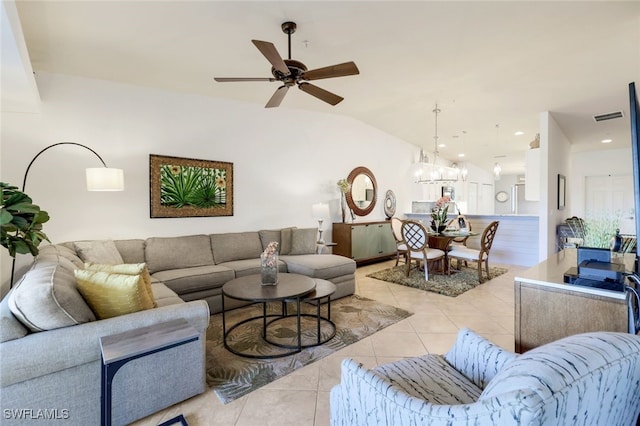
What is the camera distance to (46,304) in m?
1.56

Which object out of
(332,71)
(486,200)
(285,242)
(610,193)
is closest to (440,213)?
(285,242)

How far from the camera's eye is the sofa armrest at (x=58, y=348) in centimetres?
146

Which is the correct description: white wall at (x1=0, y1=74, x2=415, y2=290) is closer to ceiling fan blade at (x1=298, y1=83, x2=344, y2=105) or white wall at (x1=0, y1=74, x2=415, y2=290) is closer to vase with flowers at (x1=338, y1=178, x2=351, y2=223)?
vase with flowers at (x1=338, y1=178, x2=351, y2=223)

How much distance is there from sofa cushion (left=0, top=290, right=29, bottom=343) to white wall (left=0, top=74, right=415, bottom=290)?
1.75m

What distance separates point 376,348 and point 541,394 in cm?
206

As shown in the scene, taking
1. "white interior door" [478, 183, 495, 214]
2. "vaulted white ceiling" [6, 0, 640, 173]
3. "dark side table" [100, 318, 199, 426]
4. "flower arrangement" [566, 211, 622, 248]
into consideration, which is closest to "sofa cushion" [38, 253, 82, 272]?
"dark side table" [100, 318, 199, 426]

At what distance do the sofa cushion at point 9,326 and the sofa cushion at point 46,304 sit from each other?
0.02 meters

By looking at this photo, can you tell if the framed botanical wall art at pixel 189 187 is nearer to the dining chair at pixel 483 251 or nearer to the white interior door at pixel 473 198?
the dining chair at pixel 483 251

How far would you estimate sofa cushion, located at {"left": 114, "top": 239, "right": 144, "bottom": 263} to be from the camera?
344cm

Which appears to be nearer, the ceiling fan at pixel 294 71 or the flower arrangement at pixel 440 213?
the ceiling fan at pixel 294 71

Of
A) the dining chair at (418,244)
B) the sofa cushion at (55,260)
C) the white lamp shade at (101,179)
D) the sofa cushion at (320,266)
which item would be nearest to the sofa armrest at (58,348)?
the sofa cushion at (55,260)

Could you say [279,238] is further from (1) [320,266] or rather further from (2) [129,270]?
(2) [129,270]

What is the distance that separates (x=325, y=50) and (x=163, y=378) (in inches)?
129

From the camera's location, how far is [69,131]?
329 cm
